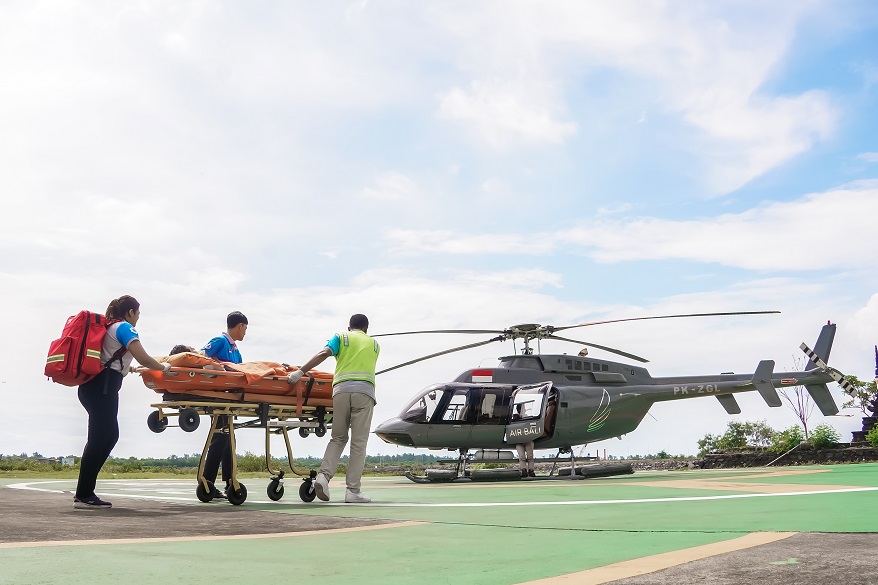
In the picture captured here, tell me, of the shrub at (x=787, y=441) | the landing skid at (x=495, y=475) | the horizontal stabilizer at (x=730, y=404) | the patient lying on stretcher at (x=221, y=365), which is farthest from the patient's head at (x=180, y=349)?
the shrub at (x=787, y=441)

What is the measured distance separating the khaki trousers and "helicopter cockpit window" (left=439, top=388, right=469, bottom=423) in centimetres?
729

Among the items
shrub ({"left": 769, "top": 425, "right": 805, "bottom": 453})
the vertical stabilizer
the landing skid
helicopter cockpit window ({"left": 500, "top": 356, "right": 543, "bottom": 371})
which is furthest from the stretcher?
shrub ({"left": 769, "top": 425, "right": 805, "bottom": 453})

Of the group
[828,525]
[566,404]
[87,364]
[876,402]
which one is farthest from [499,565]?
[876,402]

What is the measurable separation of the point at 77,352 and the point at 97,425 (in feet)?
2.38

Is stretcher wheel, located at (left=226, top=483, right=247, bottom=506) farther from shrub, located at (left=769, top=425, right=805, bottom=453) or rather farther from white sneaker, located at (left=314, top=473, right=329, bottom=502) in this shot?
shrub, located at (left=769, top=425, right=805, bottom=453)

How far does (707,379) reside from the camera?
16.9m

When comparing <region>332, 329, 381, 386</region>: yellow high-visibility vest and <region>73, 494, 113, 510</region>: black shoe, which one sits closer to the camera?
<region>73, 494, 113, 510</region>: black shoe

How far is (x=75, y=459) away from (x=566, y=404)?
68.2 feet

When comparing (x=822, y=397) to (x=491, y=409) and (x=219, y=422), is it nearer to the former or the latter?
(x=491, y=409)

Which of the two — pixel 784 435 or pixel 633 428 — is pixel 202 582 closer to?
pixel 633 428

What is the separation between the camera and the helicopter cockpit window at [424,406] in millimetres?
15344

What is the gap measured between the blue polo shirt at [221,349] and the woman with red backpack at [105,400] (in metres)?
1.30

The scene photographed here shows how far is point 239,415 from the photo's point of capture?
8.12 m

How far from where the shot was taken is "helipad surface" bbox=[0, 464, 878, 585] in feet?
9.87
